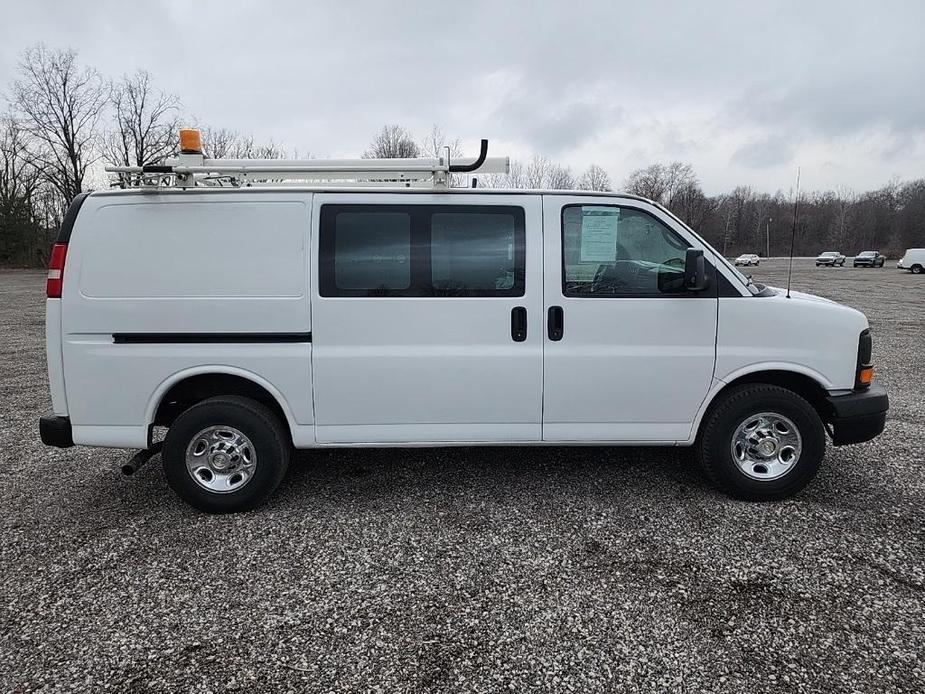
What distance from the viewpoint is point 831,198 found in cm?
7219

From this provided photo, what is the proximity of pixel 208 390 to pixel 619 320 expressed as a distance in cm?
282

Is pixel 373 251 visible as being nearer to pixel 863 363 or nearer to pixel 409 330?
pixel 409 330

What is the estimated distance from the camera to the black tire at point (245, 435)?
3.74 m

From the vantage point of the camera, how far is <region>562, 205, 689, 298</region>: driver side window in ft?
12.5

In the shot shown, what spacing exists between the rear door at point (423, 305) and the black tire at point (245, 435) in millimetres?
343

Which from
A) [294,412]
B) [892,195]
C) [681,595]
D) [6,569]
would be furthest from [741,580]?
[892,195]

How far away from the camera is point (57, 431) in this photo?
3.76 metres

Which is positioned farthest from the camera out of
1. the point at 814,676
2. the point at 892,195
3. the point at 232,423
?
the point at 892,195

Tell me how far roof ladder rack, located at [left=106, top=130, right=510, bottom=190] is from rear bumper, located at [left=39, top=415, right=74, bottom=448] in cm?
164

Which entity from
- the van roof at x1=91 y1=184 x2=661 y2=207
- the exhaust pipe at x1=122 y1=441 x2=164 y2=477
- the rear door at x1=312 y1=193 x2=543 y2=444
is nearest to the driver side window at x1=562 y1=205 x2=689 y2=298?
the van roof at x1=91 y1=184 x2=661 y2=207

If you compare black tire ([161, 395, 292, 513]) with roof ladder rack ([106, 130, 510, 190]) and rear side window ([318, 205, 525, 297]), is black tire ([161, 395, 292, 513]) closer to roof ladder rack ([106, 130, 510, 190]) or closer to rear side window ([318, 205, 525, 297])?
rear side window ([318, 205, 525, 297])

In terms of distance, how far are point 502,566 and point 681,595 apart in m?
0.95

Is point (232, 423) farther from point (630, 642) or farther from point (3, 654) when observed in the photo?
point (630, 642)

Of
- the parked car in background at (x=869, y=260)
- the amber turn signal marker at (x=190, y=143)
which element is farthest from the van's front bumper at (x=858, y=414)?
the parked car in background at (x=869, y=260)
